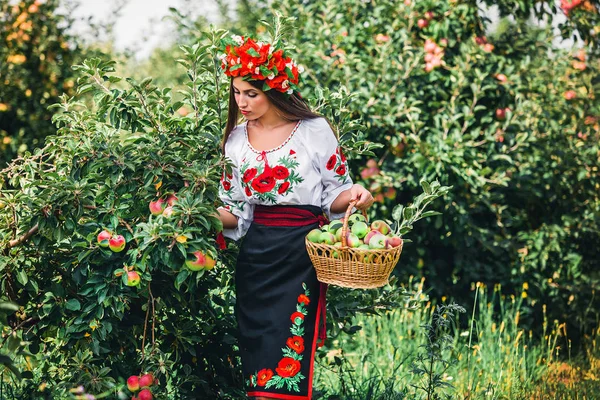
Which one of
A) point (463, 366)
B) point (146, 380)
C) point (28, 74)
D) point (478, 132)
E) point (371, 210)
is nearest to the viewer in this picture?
point (146, 380)

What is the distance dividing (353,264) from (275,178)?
445 mm

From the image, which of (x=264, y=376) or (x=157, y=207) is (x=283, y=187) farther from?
(x=264, y=376)

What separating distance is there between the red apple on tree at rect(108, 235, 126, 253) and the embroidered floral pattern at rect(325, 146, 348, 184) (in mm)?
750

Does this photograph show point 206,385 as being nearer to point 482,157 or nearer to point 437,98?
point 482,157

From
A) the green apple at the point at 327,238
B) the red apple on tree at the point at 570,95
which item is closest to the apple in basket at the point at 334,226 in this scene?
the green apple at the point at 327,238

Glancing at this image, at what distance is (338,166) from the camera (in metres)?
2.62

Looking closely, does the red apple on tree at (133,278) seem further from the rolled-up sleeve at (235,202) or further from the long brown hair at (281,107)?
the long brown hair at (281,107)

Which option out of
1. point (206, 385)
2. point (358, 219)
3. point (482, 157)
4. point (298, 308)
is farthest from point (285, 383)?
point (482, 157)

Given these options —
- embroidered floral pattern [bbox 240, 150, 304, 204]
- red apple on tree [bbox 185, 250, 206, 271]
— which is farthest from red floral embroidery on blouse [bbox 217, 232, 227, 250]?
red apple on tree [bbox 185, 250, 206, 271]

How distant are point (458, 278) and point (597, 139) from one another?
121 centimetres

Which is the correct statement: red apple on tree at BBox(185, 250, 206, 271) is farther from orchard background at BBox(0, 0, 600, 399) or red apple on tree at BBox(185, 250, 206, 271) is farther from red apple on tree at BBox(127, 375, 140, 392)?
red apple on tree at BBox(127, 375, 140, 392)

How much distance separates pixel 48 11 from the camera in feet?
18.4

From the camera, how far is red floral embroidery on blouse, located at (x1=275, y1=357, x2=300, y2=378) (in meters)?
2.45

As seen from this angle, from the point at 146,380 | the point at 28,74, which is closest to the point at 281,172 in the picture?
the point at 146,380
